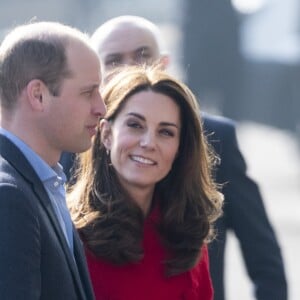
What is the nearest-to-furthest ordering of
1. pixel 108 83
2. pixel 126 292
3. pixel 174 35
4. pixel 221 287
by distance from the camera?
pixel 126 292, pixel 108 83, pixel 221 287, pixel 174 35

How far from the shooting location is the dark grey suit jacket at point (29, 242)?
311 cm

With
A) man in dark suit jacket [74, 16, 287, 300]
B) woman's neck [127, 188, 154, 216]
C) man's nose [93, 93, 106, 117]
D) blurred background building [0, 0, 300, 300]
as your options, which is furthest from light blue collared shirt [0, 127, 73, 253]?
blurred background building [0, 0, 300, 300]

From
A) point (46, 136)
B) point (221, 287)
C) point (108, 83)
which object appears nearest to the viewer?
point (46, 136)

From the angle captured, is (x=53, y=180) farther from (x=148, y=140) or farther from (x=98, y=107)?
(x=148, y=140)

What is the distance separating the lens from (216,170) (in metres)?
4.71

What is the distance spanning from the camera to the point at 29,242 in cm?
313

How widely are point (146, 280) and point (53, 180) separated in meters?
0.69

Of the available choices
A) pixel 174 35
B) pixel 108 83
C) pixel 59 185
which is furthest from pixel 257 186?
pixel 174 35

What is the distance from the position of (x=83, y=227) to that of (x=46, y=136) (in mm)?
705

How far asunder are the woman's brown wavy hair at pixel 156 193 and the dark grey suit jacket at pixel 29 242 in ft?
1.98

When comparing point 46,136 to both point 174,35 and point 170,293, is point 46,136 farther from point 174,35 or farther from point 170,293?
point 174,35

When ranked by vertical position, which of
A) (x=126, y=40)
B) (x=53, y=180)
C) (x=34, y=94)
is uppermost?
(x=126, y=40)

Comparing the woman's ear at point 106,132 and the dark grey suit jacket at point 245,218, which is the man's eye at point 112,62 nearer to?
the dark grey suit jacket at point 245,218

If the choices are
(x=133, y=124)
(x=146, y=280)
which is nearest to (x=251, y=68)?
(x=133, y=124)
